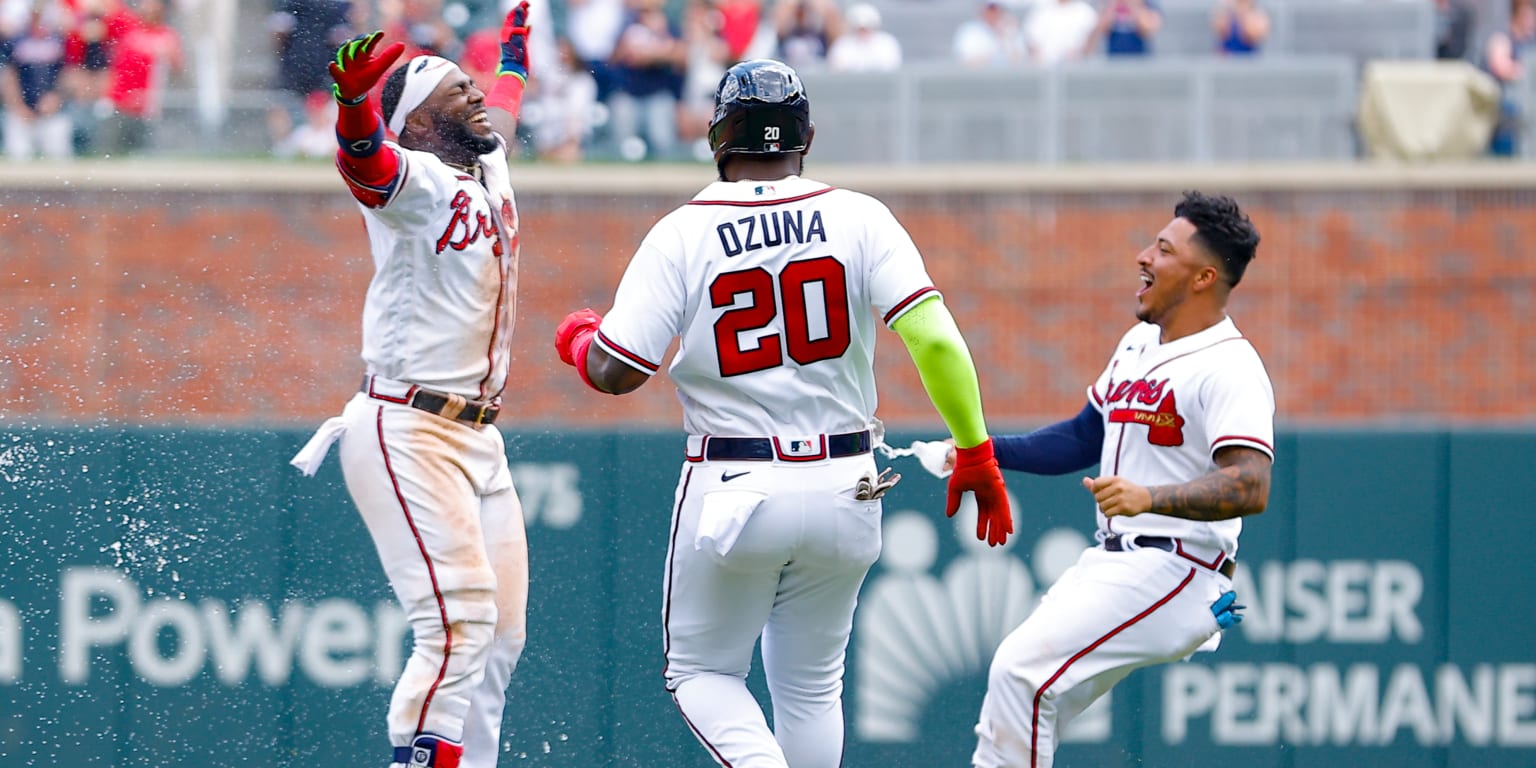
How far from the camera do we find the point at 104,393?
1262cm

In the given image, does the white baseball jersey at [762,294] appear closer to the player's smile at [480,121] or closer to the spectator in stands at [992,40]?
the player's smile at [480,121]

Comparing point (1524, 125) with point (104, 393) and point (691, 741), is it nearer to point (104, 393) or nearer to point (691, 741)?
point (691, 741)

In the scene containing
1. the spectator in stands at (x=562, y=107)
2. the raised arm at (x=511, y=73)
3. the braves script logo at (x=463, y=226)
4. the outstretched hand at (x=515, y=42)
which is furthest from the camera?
the spectator in stands at (x=562, y=107)

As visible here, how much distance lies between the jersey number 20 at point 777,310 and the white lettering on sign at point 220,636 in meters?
3.25

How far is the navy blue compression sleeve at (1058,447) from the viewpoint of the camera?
5.79 meters

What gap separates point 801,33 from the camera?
1392cm

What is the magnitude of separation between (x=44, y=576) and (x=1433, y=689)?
589 cm

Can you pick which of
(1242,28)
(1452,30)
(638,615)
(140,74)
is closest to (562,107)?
(140,74)

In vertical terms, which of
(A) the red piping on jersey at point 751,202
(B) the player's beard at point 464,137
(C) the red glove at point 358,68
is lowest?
(A) the red piping on jersey at point 751,202

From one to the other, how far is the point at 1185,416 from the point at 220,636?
4.21 m

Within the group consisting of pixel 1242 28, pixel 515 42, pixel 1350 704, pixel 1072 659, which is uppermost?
pixel 515 42

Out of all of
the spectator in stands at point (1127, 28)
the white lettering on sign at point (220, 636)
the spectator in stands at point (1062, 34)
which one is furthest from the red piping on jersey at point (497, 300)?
the spectator in stands at point (1127, 28)

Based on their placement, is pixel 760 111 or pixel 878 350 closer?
pixel 760 111

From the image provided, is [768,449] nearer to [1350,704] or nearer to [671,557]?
[671,557]
